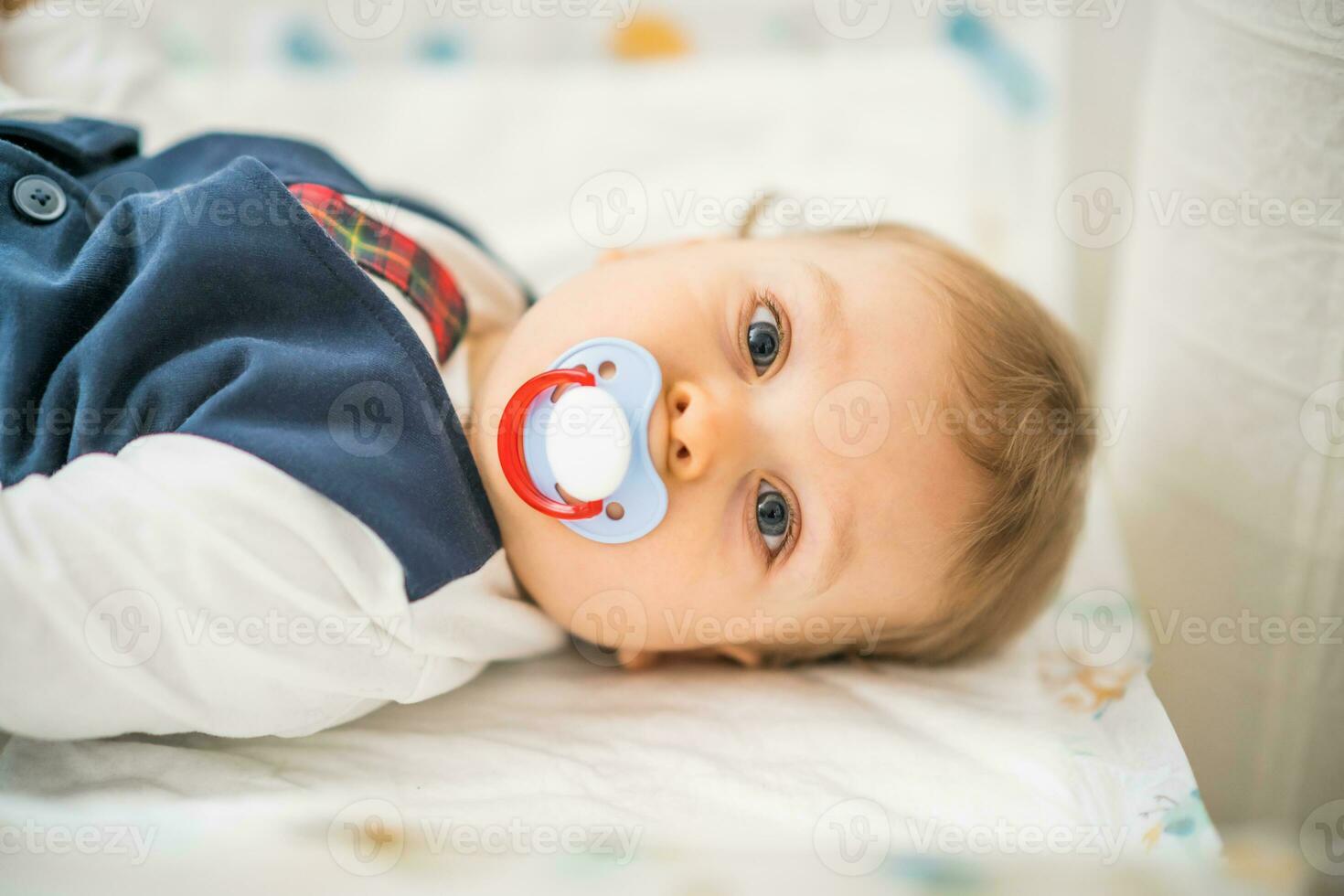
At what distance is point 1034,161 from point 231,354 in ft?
4.40

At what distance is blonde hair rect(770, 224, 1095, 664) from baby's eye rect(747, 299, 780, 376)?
0.17 m

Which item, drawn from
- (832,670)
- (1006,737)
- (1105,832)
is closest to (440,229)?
(832,670)

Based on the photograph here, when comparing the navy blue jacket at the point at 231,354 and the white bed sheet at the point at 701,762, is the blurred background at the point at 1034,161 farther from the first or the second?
the navy blue jacket at the point at 231,354

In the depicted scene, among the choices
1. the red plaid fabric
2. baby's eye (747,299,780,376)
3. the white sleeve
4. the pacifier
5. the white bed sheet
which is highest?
the red plaid fabric

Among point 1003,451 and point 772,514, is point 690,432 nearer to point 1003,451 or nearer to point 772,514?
point 772,514

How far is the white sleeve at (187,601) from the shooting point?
0.75 meters

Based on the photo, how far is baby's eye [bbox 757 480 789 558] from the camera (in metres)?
0.94

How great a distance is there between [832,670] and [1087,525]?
40cm

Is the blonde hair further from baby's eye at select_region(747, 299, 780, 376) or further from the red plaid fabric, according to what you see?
the red plaid fabric

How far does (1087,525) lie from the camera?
1221 millimetres

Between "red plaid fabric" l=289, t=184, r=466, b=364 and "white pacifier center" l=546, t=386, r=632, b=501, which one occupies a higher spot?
"red plaid fabric" l=289, t=184, r=466, b=364

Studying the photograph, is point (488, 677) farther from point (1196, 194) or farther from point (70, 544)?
point (1196, 194)

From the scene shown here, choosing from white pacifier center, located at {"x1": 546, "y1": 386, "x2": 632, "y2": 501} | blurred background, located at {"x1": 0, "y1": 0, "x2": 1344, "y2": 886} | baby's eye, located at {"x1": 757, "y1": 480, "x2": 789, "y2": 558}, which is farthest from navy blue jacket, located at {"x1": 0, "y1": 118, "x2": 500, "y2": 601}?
blurred background, located at {"x1": 0, "y1": 0, "x2": 1344, "y2": 886}

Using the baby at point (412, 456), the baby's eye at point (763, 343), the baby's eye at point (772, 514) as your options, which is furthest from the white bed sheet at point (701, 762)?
the baby's eye at point (763, 343)
